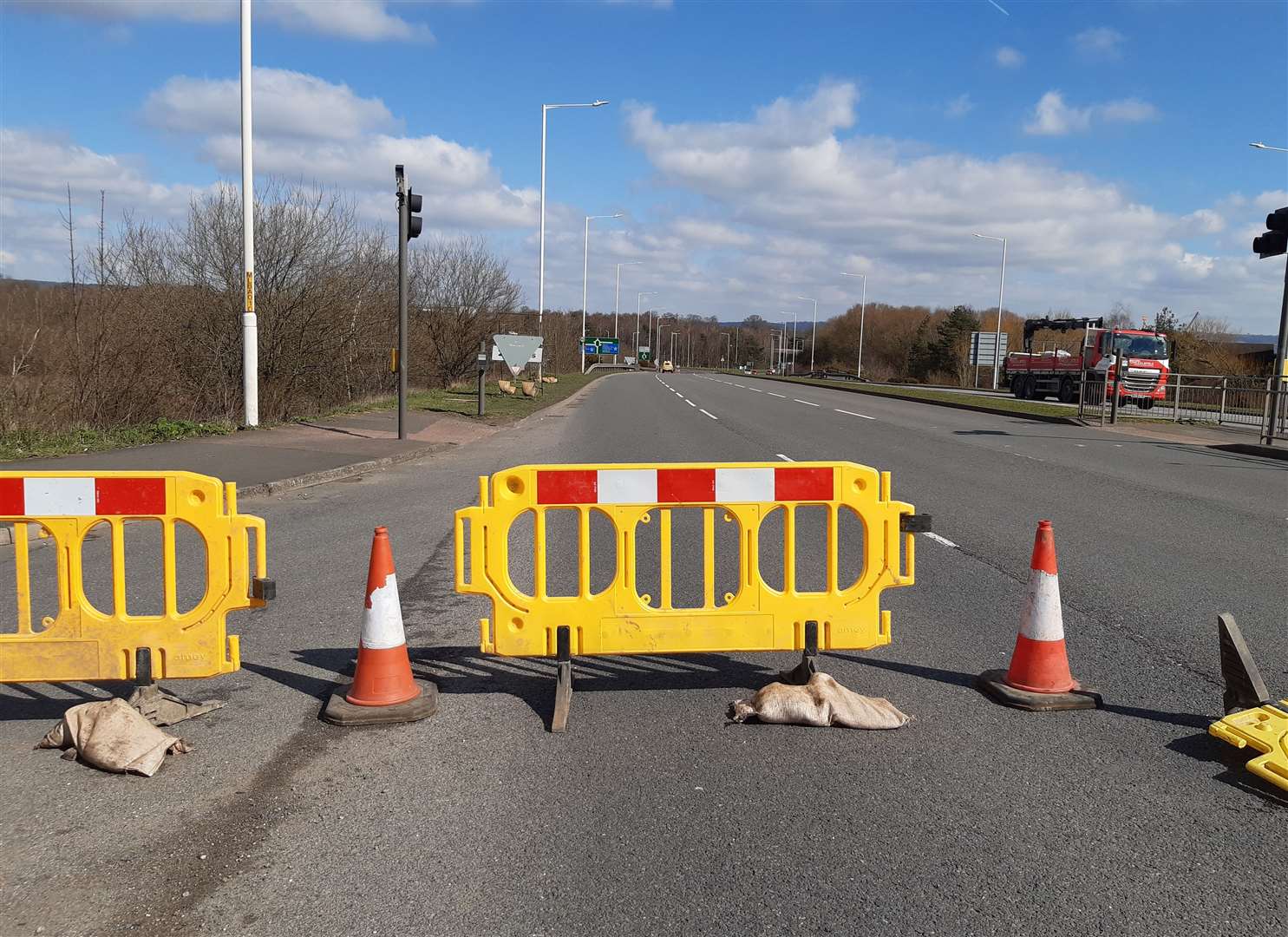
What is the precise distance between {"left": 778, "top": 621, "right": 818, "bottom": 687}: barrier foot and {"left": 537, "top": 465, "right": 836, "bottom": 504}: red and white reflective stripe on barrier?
67 centimetres

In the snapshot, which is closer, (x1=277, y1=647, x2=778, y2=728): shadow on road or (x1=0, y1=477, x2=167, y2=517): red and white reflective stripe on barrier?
(x1=0, y1=477, x2=167, y2=517): red and white reflective stripe on barrier

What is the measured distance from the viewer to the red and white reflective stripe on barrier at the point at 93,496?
4.74m

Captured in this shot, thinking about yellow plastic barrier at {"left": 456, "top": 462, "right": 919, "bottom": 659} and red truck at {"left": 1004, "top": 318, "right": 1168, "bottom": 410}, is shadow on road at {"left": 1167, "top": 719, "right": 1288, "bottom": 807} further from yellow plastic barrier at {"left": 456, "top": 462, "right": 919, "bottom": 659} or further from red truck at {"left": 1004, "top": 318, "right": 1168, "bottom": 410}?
red truck at {"left": 1004, "top": 318, "right": 1168, "bottom": 410}

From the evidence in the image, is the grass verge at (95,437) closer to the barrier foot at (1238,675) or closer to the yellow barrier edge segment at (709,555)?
the yellow barrier edge segment at (709,555)

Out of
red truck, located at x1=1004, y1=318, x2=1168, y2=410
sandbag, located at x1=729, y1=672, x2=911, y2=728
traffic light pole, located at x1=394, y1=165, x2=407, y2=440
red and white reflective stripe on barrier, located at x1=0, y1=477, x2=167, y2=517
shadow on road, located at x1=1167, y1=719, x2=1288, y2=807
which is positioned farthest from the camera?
red truck, located at x1=1004, y1=318, x2=1168, y2=410

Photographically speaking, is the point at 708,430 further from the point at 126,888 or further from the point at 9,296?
the point at 126,888

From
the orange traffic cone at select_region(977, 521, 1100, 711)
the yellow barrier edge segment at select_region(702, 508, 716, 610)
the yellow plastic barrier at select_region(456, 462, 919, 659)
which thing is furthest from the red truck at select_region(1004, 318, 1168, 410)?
the yellow barrier edge segment at select_region(702, 508, 716, 610)

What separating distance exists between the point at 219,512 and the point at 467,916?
8.62 ft

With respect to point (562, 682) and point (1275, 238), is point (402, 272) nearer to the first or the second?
point (562, 682)

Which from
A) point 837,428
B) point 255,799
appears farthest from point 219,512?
point 837,428

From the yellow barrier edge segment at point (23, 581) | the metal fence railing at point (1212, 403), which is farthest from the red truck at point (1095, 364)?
the yellow barrier edge segment at point (23, 581)

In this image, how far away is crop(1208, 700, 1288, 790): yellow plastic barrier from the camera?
3.92m

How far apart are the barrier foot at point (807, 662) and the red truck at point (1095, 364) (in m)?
23.8

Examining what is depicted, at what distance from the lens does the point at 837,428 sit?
22734 mm
